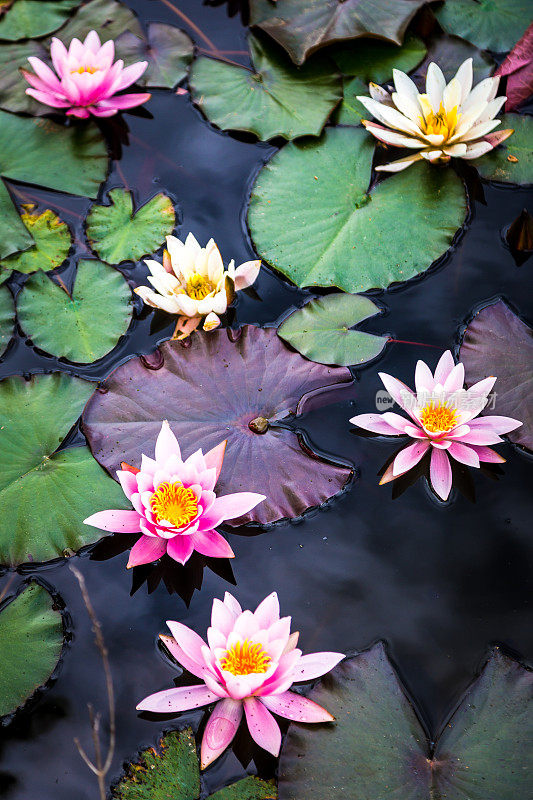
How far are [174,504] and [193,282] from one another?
999 millimetres

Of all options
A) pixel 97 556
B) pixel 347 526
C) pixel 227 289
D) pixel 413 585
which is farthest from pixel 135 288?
pixel 413 585

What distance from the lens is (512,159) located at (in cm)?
306

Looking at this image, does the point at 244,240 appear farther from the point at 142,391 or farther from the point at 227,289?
the point at 142,391

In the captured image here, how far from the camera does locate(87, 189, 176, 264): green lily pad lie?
287cm

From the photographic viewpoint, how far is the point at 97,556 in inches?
88.7

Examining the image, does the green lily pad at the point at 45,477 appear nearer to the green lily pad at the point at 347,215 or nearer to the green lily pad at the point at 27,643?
the green lily pad at the point at 27,643

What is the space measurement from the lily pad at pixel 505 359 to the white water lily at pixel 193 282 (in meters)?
0.93

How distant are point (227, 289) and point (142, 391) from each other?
57 centimetres

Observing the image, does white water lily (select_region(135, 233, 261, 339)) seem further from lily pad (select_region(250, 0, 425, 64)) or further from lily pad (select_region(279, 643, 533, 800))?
lily pad (select_region(279, 643, 533, 800))

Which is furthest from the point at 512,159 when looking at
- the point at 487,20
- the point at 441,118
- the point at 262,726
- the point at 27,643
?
the point at 27,643

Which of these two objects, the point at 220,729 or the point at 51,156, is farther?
the point at 51,156

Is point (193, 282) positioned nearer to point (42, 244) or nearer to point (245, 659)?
point (42, 244)

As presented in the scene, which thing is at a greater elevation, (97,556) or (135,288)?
(135,288)

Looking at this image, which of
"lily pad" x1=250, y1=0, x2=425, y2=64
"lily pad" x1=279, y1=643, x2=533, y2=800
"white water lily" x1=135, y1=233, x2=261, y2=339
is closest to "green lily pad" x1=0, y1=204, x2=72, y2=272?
"white water lily" x1=135, y1=233, x2=261, y2=339
